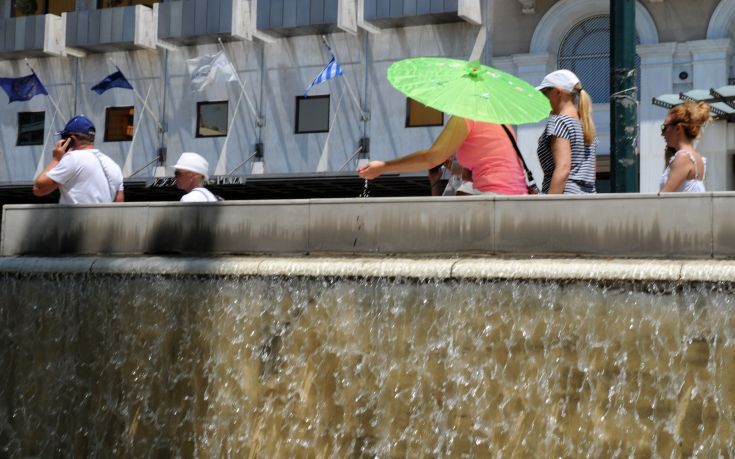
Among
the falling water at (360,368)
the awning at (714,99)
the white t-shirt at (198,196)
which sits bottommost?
the falling water at (360,368)

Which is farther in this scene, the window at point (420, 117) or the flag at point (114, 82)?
the flag at point (114, 82)

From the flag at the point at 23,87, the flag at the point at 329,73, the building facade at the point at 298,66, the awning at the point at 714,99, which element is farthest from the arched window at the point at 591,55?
the flag at the point at 23,87

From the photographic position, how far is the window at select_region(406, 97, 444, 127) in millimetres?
31469

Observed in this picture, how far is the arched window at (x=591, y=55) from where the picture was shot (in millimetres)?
27734

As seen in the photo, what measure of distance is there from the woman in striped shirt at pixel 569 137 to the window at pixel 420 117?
2240 cm

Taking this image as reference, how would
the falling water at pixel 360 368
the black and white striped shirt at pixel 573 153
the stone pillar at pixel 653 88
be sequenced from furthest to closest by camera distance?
1. the stone pillar at pixel 653 88
2. the black and white striped shirt at pixel 573 153
3. the falling water at pixel 360 368

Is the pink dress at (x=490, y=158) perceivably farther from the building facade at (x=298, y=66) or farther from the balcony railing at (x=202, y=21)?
the balcony railing at (x=202, y=21)

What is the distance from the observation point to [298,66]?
33344 mm

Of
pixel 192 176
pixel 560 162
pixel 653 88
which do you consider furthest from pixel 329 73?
pixel 560 162

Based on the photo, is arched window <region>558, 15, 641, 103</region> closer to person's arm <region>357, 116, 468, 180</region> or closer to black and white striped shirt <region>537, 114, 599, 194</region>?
black and white striped shirt <region>537, 114, 599, 194</region>

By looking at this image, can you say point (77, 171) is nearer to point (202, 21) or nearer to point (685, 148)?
point (685, 148)

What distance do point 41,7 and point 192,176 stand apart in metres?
29.3

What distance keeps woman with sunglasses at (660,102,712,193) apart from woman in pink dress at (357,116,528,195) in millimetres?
936

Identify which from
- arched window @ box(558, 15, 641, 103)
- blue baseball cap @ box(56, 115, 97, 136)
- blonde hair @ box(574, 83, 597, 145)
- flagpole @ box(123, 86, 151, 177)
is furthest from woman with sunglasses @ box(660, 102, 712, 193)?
flagpole @ box(123, 86, 151, 177)
